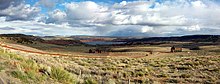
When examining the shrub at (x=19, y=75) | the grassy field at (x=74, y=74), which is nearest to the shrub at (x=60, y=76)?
the grassy field at (x=74, y=74)

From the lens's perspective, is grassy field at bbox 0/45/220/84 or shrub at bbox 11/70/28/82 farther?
grassy field at bbox 0/45/220/84

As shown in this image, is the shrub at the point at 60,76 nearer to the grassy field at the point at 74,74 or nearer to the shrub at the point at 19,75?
the grassy field at the point at 74,74

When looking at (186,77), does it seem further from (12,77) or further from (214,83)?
(12,77)

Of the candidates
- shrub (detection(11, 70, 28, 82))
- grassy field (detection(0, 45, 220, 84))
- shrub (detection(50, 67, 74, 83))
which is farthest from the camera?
shrub (detection(50, 67, 74, 83))

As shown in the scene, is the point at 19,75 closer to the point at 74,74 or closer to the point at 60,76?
the point at 60,76

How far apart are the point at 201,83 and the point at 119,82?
211 inches

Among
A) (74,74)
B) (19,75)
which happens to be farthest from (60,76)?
(74,74)

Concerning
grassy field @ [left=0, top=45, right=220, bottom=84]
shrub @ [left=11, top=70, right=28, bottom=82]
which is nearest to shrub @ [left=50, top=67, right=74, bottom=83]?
grassy field @ [left=0, top=45, right=220, bottom=84]

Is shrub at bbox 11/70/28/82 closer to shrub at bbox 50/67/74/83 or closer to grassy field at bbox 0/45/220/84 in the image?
grassy field at bbox 0/45/220/84

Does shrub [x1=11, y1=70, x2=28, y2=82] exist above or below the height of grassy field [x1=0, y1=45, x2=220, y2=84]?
A: above

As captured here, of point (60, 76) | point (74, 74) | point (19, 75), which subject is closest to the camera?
point (19, 75)

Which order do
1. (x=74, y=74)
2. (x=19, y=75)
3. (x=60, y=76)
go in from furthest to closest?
1. (x=74, y=74)
2. (x=60, y=76)
3. (x=19, y=75)

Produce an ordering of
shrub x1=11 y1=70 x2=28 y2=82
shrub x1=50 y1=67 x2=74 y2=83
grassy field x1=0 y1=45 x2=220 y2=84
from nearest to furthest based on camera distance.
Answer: shrub x1=11 y1=70 x2=28 y2=82 → grassy field x1=0 y1=45 x2=220 y2=84 → shrub x1=50 y1=67 x2=74 y2=83

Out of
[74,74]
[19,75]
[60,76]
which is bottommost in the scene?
[74,74]
